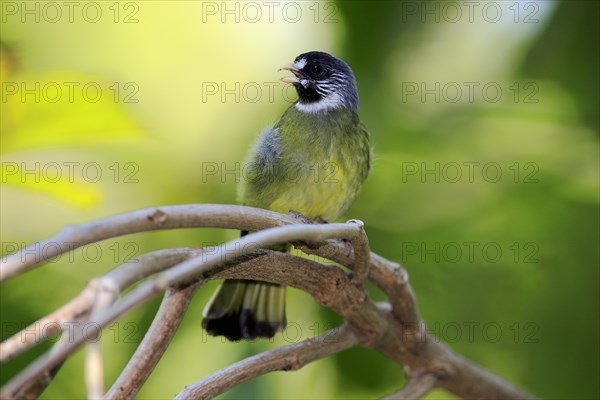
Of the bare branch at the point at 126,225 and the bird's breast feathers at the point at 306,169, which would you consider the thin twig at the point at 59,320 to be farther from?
the bird's breast feathers at the point at 306,169

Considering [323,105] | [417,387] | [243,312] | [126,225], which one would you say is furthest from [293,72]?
[126,225]

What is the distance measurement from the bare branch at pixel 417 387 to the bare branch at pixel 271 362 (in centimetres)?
21

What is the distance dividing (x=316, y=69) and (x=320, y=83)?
2.7 inches

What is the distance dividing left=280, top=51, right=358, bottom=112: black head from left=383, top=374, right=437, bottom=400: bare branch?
49.6 inches

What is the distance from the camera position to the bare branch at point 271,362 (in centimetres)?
193

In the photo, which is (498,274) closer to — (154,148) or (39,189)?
(154,148)

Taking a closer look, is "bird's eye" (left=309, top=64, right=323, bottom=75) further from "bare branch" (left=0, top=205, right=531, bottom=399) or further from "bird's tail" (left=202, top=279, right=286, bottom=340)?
"bare branch" (left=0, top=205, right=531, bottom=399)

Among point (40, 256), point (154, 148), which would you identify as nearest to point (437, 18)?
point (154, 148)

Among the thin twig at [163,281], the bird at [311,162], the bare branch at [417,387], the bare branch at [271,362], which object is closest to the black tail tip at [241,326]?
the bird at [311,162]

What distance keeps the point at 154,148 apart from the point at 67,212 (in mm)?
437

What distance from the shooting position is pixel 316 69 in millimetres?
3541

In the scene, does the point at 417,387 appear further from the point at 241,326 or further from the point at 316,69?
the point at 316,69

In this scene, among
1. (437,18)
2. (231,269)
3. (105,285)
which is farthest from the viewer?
(437,18)

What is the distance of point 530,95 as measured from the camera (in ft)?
10.6
